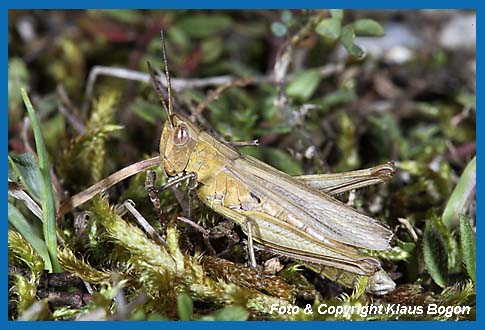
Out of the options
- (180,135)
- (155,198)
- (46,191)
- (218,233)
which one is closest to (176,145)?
(180,135)

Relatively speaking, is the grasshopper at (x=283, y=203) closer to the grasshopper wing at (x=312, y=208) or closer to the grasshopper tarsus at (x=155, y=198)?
the grasshopper wing at (x=312, y=208)

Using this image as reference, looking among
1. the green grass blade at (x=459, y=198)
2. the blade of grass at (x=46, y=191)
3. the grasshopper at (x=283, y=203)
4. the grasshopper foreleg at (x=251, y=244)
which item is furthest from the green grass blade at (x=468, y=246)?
the blade of grass at (x=46, y=191)

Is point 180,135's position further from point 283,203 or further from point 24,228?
point 24,228

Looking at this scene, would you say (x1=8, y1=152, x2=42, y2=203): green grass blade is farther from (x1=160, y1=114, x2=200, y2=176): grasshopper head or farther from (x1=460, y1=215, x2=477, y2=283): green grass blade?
(x1=460, y1=215, x2=477, y2=283): green grass blade

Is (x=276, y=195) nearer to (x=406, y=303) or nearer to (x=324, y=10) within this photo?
(x=406, y=303)

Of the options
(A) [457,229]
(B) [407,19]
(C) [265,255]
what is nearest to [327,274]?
(C) [265,255]

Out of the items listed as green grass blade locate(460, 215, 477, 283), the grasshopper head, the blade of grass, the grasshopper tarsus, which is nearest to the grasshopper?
the grasshopper head

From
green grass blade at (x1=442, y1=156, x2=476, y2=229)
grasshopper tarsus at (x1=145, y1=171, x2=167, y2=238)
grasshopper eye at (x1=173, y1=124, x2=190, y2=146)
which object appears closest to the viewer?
grasshopper tarsus at (x1=145, y1=171, x2=167, y2=238)
